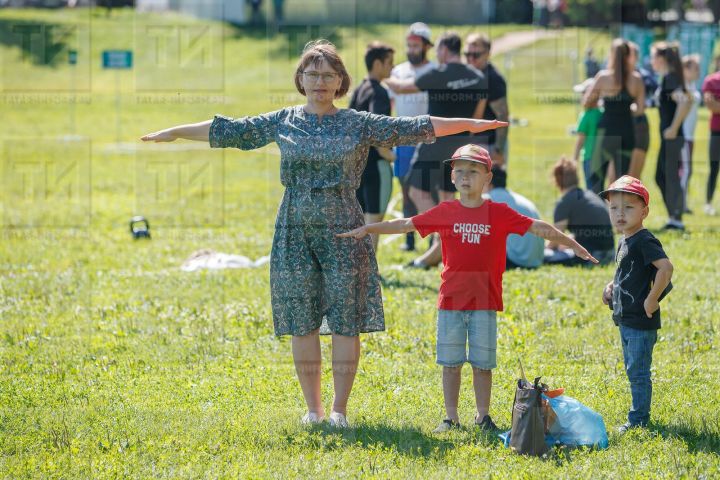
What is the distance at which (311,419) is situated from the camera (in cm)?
656

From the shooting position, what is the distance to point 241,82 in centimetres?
3722

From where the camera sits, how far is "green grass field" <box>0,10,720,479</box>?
19.4ft

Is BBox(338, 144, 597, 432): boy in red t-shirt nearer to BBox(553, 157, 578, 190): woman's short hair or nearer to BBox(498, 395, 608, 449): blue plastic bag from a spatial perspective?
BBox(498, 395, 608, 449): blue plastic bag

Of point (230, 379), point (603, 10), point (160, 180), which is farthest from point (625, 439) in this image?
point (603, 10)

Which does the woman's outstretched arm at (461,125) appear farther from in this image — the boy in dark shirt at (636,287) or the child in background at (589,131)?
the child in background at (589,131)

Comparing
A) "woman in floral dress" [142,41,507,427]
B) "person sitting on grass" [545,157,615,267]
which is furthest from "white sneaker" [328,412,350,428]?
"person sitting on grass" [545,157,615,267]

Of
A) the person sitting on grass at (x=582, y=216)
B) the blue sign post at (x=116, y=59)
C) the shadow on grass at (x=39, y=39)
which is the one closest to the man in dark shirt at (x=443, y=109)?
the person sitting on grass at (x=582, y=216)

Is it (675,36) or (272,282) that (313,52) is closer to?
(272,282)

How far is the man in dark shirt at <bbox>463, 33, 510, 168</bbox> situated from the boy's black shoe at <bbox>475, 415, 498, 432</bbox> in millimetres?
5497

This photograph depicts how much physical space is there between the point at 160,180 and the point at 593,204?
34.0 feet

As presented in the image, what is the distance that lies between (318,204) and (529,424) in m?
1.68

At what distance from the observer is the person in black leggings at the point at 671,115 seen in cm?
1411

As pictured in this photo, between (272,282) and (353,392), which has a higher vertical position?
(272,282)

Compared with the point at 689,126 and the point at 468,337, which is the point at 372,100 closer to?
the point at 468,337
